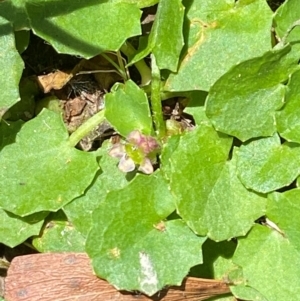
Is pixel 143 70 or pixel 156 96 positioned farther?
pixel 143 70

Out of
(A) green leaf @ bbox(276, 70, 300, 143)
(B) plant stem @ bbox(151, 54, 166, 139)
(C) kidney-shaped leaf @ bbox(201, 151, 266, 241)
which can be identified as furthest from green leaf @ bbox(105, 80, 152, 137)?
(A) green leaf @ bbox(276, 70, 300, 143)

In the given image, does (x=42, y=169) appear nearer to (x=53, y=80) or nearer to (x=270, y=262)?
(x=53, y=80)

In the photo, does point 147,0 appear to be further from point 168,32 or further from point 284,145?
point 284,145

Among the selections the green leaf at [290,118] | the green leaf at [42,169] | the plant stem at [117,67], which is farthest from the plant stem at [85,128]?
the green leaf at [290,118]

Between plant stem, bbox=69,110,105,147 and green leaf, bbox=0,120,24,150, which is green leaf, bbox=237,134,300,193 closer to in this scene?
plant stem, bbox=69,110,105,147

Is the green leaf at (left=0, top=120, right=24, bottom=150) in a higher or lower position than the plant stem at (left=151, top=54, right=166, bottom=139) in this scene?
lower

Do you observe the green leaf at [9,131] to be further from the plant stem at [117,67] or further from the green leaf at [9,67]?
the plant stem at [117,67]

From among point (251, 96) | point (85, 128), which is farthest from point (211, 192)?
point (85, 128)
